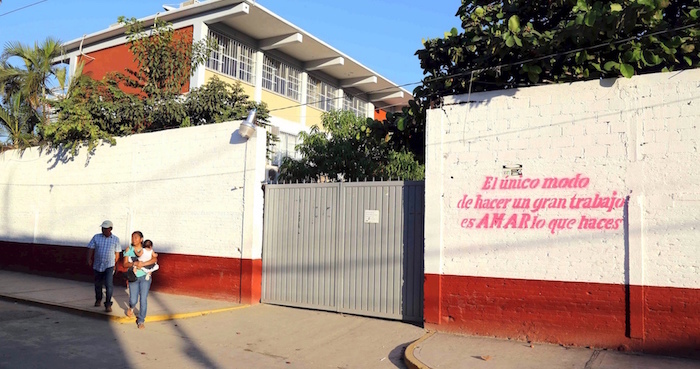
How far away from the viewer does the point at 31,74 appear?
16.6 metres

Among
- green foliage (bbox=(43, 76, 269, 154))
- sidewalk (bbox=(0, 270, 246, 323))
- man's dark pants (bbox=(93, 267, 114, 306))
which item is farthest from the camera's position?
green foliage (bbox=(43, 76, 269, 154))

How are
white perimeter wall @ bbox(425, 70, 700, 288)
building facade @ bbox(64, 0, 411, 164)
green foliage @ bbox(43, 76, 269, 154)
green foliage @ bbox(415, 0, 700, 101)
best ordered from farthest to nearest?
building facade @ bbox(64, 0, 411, 164) < green foliage @ bbox(43, 76, 269, 154) < green foliage @ bbox(415, 0, 700, 101) < white perimeter wall @ bbox(425, 70, 700, 288)

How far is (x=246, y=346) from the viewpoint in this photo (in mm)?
7730

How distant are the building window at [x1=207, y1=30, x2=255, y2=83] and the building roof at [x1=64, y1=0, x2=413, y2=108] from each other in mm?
473

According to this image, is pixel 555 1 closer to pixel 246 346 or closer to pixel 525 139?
pixel 525 139

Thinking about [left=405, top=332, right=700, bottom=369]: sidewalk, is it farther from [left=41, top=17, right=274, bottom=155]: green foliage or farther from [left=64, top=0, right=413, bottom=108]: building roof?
Answer: [left=64, top=0, right=413, bottom=108]: building roof

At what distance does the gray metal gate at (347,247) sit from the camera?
28.6 ft

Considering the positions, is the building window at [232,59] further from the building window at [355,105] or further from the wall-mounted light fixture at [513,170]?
the wall-mounted light fixture at [513,170]

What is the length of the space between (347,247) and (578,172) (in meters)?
3.92

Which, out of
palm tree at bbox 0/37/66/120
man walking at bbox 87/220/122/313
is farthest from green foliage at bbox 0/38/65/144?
man walking at bbox 87/220/122/313

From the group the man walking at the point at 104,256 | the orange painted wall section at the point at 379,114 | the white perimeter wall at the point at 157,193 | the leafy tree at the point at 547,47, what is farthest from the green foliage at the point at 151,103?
the orange painted wall section at the point at 379,114

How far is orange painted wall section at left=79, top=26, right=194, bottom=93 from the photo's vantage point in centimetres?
1823

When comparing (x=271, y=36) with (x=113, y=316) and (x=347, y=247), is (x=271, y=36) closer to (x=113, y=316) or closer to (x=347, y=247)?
(x=347, y=247)

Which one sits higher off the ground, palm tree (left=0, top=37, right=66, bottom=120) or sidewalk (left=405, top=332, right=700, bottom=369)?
palm tree (left=0, top=37, right=66, bottom=120)
